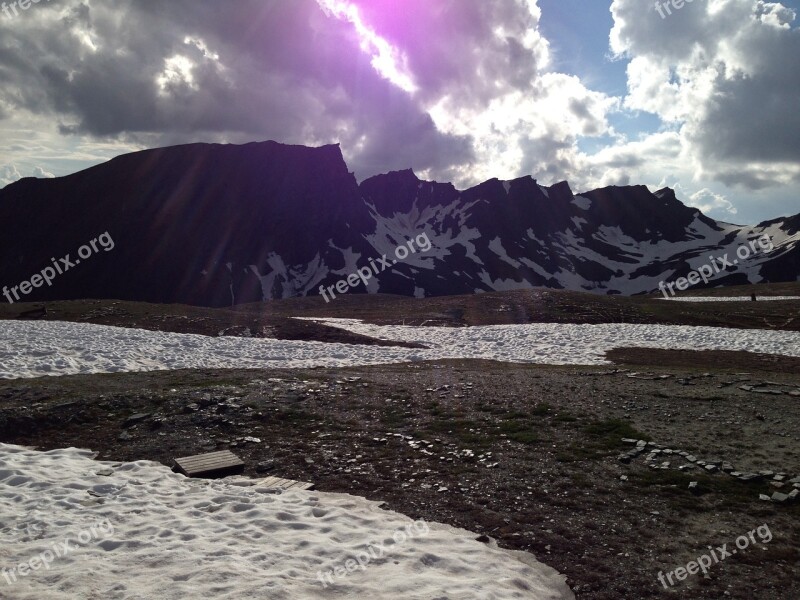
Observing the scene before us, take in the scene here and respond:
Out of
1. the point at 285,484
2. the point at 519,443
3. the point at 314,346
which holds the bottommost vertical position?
the point at 285,484

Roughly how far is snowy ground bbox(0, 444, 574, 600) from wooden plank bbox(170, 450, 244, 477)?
71cm

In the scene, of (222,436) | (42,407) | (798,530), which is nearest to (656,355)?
(798,530)

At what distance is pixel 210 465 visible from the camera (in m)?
13.0

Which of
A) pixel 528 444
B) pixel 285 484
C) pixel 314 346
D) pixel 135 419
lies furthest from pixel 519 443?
pixel 314 346

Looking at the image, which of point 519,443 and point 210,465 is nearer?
point 210,465

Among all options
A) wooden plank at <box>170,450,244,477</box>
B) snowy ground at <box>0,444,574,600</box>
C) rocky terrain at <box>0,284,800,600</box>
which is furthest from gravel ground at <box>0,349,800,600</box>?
snowy ground at <box>0,444,574,600</box>

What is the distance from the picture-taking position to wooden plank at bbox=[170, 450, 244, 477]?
1272 centimetres

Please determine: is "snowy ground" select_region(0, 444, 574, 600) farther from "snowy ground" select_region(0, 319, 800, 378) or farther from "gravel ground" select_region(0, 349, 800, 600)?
"snowy ground" select_region(0, 319, 800, 378)

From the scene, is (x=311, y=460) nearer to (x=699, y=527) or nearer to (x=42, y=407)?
(x=699, y=527)

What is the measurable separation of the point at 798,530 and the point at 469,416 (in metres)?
9.15

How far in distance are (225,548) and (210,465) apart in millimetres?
4746

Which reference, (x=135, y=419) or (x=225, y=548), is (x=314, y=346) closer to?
(x=135, y=419)

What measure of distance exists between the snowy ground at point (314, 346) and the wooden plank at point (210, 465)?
15110 mm

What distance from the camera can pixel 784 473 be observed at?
12492 millimetres
